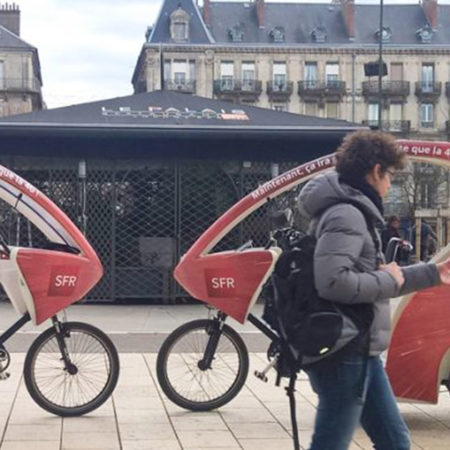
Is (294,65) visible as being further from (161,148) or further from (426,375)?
(426,375)

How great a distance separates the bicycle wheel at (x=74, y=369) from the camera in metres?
7.60

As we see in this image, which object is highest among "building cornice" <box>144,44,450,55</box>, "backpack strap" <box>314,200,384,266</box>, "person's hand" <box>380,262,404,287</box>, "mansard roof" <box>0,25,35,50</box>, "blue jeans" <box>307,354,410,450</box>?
"backpack strap" <box>314,200,384,266</box>

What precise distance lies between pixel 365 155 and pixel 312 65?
7927 cm

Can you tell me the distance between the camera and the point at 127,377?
9227 mm

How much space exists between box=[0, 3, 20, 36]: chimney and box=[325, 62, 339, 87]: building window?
86.0 feet

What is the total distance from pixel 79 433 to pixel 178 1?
79.3 meters

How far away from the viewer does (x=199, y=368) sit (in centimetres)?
773

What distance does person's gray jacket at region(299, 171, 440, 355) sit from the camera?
4207 millimetres

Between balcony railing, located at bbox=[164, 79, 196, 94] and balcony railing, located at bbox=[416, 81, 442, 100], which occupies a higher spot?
balcony railing, located at bbox=[164, 79, 196, 94]

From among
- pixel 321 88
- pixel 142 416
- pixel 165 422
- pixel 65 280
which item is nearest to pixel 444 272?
pixel 165 422

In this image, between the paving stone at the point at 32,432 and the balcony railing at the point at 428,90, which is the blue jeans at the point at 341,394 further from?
the balcony railing at the point at 428,90

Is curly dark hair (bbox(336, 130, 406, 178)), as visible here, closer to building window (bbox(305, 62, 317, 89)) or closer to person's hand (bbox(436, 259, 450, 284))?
person's hand (bbox(436, 259, 450, 284))

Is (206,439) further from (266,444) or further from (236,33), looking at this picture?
(236,33)

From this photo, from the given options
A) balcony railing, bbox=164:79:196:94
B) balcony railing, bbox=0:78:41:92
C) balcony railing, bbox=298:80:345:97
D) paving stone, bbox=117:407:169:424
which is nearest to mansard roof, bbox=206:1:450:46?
balcony railing, bbox=298:80:345:97
